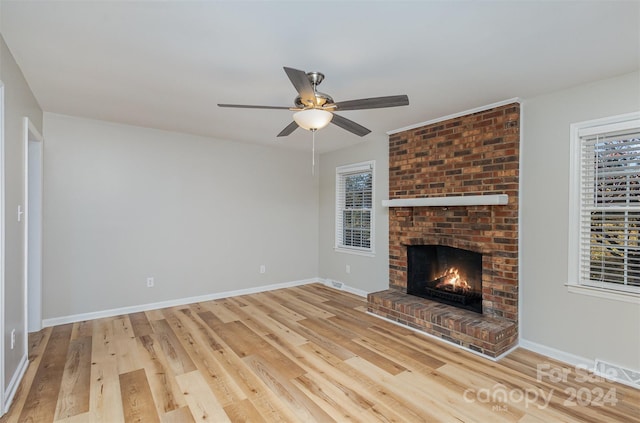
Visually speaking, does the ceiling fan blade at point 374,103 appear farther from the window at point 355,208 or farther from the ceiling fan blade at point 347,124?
the window at point 355,208

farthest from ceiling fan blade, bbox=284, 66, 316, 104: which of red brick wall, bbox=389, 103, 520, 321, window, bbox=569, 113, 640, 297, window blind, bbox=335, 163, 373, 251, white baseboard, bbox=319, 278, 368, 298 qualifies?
white baseboard, bbox=319, 278, 368, 298

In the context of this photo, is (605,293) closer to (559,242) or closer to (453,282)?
(559,242)

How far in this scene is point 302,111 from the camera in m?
2.26

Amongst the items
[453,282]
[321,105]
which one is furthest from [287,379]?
[453,282]

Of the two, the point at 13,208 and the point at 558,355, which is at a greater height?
the point at 13,208

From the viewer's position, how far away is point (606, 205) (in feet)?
9.02

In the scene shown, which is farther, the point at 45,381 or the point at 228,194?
the point at 228,194

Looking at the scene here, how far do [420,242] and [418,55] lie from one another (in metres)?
2.46

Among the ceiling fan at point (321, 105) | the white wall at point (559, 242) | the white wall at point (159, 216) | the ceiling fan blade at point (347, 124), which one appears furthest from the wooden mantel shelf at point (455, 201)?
the white wall at point (159, 216)

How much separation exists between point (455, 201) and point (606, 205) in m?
1.23

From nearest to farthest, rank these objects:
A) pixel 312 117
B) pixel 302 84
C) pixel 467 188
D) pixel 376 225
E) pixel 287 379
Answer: pixel 302 84, pixel 312 117, pixel 287 379, pixel 467 188, pixel 376 225

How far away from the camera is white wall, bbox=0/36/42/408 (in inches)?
88.3

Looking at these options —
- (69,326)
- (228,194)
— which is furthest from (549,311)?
(69,326)

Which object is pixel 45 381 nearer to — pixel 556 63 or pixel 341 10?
pixel 341 10
